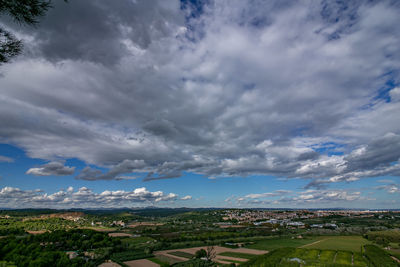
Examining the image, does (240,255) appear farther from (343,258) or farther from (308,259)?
(343,258)

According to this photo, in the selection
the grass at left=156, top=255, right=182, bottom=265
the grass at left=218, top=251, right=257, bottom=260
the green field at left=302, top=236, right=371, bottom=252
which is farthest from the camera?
the green field at left=302, top=236, right=371, bottom=252

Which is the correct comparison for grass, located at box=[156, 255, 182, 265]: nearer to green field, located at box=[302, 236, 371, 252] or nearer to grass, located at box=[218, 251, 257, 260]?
grass, located at box=[218, 251, 257, 260]

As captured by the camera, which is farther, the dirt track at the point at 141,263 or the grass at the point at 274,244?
the grass at the point at 274,244

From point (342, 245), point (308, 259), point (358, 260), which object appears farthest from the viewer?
point (342, 245)

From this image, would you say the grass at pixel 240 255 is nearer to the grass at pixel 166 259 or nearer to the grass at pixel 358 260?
the grass at pixel 166 259

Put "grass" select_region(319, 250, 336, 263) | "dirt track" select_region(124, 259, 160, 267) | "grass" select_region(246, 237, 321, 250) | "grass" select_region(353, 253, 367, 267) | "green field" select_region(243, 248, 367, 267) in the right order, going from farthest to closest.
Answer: "grass" select_region(246, 237, 321, 250)
"dirt track" select_region(124, 259, 160, 267)
"grass" select_region(319, 250, 336, 263)
"green field" select_region(243, 248, 367, 267)
"grass" select_region(353, 253, 367, 267)

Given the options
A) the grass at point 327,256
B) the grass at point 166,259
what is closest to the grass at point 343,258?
the grass at point 327,256

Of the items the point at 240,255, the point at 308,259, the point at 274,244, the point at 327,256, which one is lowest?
the point at 274,244

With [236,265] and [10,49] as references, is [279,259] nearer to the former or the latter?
[236,265]

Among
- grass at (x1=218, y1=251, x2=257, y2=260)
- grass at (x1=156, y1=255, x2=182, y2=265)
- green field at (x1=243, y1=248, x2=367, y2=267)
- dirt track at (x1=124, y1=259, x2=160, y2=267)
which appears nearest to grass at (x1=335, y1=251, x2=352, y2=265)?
green field at (x1=243, y1=248, x2=367, y2=267)

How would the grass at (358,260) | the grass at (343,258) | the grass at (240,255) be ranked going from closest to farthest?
the grass at (358,260), the grass at (343,258), the grass at (240,255)

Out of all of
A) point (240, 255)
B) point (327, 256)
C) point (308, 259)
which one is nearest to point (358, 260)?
point (327, 256)
